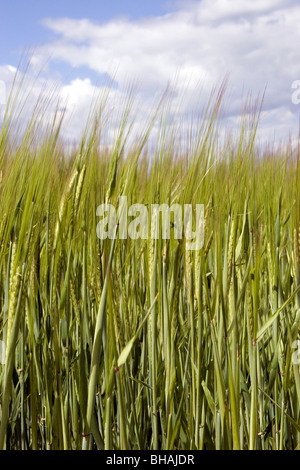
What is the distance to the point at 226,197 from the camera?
1.05m

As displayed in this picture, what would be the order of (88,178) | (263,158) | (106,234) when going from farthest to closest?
(263,158), (88,178), (106,234)

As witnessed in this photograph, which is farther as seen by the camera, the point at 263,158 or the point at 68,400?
the point at 263,158

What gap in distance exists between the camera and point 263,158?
5.33 feet

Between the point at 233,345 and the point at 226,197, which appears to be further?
the point at 226,197

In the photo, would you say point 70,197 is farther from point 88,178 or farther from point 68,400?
point 68,400

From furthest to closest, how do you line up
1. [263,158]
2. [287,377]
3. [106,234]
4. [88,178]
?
[263,158]
[287,377]
[88,178]
[106,234]

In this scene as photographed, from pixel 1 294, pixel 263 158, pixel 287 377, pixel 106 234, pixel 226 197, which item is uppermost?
pixel 263 158

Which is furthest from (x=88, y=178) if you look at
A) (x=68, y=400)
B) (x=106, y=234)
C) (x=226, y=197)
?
(x=68, y=400)

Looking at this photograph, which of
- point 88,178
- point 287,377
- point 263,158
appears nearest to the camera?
point 88,178

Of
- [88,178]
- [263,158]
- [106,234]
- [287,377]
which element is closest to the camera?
[106,234]
